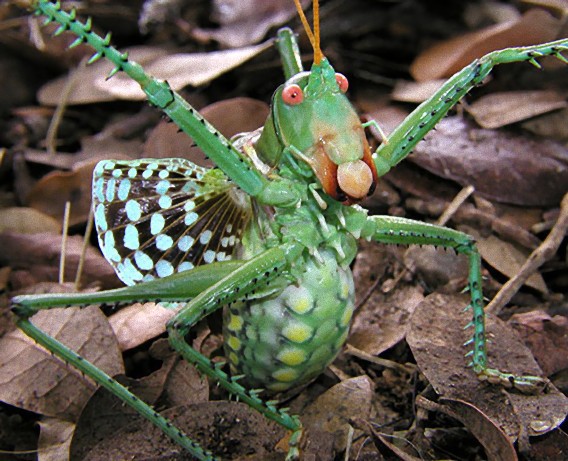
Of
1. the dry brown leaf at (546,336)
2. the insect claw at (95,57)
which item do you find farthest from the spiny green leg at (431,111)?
the insect claw at (95,57)

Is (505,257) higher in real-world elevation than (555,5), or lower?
lower

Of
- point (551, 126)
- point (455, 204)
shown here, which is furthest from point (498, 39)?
point (455, 204)

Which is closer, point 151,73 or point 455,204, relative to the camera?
point 455,204

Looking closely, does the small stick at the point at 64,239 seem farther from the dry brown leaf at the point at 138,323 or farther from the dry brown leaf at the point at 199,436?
the dry brown leaf at the point at 199,436

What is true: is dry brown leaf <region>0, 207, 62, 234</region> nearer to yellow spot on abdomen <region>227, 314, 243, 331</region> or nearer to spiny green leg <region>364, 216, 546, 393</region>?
yellow spot on abdomen <region>227, 314, 243, 331</region>

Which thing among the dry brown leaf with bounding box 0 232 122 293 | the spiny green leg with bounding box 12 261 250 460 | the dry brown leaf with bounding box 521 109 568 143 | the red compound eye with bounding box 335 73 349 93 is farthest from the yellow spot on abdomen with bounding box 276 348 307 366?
the dry brown leaf with bounding box 521 109 568 143

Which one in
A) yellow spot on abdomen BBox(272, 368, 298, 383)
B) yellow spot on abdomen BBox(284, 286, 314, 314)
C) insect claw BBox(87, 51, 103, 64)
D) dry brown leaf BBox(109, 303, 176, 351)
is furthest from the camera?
dry brown leaf BBox(109, 303, 176, 351)

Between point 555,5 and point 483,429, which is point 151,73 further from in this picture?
point 483,429
